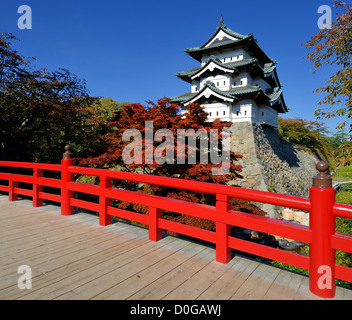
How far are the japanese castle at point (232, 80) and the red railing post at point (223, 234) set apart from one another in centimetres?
1641

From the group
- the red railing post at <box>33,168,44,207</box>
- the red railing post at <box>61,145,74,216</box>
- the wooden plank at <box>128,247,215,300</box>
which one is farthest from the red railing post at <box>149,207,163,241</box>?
the red railing post at <box>33,168,44,207</box>

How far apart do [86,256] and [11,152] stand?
32.0 feet

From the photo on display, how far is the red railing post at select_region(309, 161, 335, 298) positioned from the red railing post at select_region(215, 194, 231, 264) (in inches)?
34.3

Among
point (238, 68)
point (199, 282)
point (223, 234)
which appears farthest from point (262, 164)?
point (199, 282)

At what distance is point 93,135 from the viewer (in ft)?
34.5

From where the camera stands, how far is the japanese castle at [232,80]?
19.4 metres

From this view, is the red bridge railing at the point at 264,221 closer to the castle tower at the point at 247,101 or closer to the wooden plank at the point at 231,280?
the wooden plank at the point at 231,280

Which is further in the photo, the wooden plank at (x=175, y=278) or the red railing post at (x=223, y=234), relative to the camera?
the red railing post at (x=223, y=234)

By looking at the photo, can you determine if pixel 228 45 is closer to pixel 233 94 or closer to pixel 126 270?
pixel 233 94

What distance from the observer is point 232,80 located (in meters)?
20.8

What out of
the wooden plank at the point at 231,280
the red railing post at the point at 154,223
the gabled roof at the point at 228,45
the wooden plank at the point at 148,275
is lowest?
the wooden plank at the point at 231,280

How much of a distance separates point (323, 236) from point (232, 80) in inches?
813

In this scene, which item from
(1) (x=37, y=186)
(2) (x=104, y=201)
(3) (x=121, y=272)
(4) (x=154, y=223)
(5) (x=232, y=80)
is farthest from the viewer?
(5) (x=232, y=80)

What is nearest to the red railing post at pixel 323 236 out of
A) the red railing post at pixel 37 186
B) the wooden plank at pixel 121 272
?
the wooden plank at pixel 121 272
